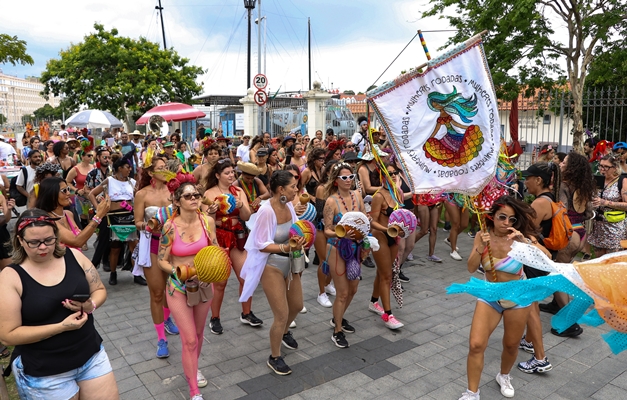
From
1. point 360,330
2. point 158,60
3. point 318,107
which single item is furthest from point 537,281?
point 158,60

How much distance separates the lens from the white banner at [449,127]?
15.2 ft

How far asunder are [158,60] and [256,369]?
2826cm

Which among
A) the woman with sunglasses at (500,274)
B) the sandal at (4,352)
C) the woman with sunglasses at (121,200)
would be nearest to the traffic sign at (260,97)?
the woman with sunglasses at (121,200)

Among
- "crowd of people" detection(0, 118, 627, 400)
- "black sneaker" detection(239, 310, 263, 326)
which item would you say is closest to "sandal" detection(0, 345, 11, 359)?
"crowd of people" detection(0, 118, 627, 400)

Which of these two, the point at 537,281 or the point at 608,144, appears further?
the point at 608,144

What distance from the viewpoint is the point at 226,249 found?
5.54m

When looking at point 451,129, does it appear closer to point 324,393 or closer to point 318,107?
point 324,393

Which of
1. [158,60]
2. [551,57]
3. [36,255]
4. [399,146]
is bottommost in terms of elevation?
[36,255]

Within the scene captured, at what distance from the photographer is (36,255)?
3012 millimetres

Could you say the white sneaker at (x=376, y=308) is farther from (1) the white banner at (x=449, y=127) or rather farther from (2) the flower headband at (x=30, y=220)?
(2) the flower headband at (x=30, y=220)

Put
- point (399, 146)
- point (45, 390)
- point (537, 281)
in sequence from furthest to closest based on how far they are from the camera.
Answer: point (399, 146) < point (45, 390) < point (537, 281)

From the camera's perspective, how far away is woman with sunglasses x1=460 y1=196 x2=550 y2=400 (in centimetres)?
398

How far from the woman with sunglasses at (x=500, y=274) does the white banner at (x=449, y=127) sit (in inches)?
22.7

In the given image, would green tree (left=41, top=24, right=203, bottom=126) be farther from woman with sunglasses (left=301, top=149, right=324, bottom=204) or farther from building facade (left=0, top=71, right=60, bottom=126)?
building facade (left=0, top=71, right=60, bottom=126)
